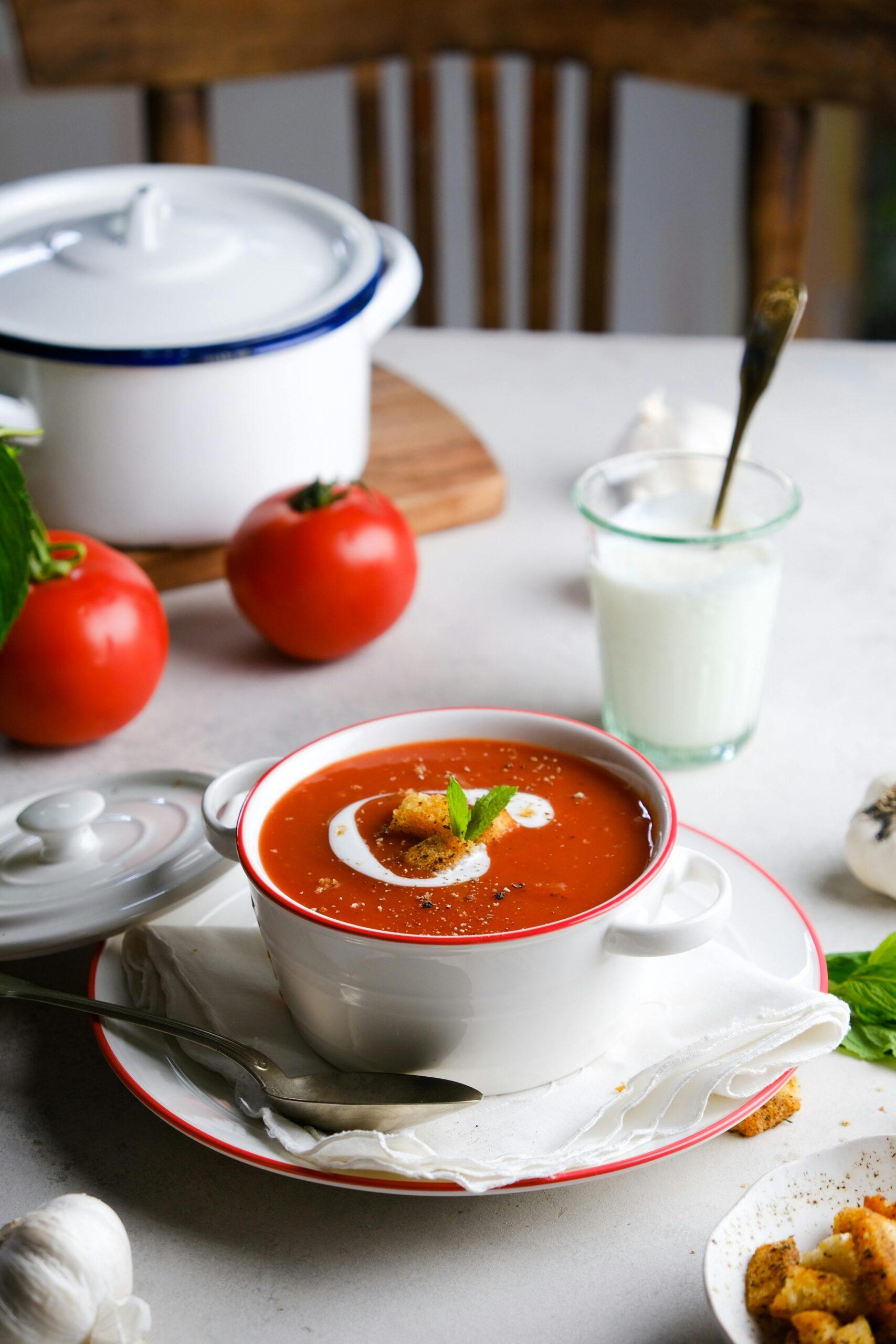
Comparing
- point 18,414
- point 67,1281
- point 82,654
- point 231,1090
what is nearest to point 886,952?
point 231,1090

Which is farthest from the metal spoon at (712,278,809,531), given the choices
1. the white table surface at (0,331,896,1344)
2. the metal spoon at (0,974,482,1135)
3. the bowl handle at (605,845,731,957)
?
the metal spoon at (0,974,482,1135)

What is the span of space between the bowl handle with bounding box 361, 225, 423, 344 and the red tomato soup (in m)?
0.63

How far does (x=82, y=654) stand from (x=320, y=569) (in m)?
0.23

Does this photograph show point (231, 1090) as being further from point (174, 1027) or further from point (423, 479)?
point (423, 479)

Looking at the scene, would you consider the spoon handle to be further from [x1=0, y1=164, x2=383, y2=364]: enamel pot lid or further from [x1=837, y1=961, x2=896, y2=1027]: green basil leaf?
[x1=0, y1=164, x2=383, y2=364]: enamel pot lid

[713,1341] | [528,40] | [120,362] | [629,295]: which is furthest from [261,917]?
[629,295]

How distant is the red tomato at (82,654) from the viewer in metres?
1.09

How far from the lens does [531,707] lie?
121 cm

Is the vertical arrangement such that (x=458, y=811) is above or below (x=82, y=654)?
above

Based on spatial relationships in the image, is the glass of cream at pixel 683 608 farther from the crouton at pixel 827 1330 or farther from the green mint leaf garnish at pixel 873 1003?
the crouton at pixel 827 1330

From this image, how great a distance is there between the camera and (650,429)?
4.91 ft

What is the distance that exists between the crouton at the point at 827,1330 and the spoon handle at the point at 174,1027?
0.29m

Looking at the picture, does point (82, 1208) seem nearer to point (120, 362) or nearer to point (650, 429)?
point (120, 362)

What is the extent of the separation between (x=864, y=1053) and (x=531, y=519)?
2.78ft
